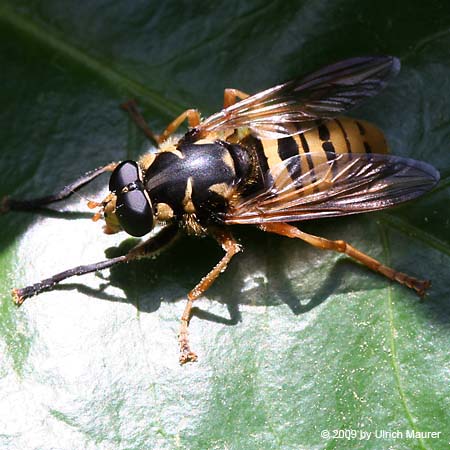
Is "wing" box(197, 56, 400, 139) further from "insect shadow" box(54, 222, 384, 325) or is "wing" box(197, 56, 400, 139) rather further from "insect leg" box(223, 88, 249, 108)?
"insect shadow" box(54, 222, 384, 325)

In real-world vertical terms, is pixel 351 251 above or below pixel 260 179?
below

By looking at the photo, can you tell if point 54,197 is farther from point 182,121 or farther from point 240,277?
→ point 240,277

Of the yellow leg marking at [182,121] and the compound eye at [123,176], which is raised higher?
the yellow leg marking at [182,121]

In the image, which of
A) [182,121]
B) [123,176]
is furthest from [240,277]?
[182,121]

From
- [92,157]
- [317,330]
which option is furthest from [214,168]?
[317,330]

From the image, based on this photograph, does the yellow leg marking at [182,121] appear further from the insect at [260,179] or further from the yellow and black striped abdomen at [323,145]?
the yellow and black striped abdomen at [323,145]

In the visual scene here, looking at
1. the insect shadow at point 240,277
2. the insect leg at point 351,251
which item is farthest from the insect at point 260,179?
the insect shadow at point 240,277
